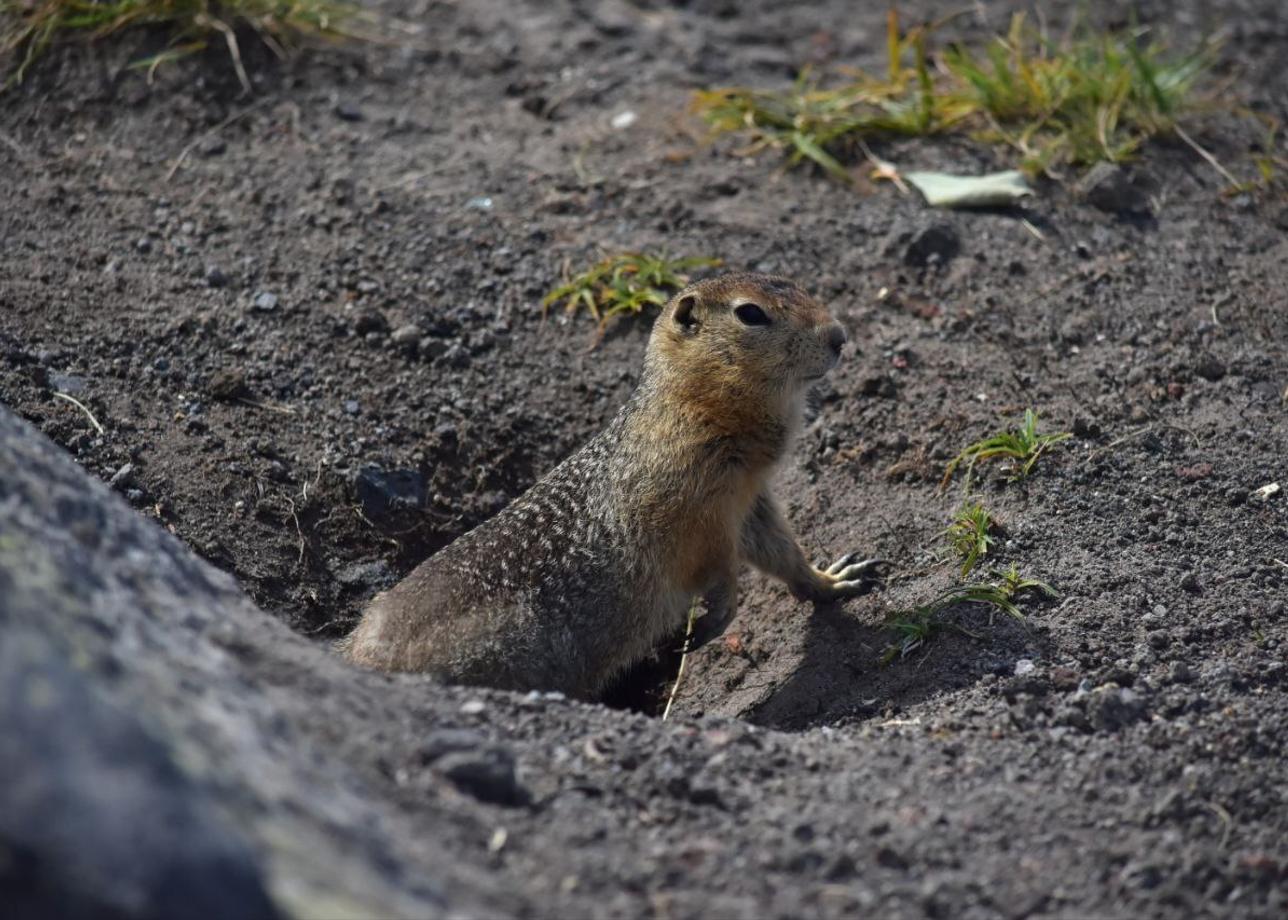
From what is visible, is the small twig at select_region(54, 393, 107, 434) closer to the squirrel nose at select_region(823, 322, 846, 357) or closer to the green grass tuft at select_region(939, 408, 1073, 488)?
the squirrel nose at select_region(823, 322, 846, 357)

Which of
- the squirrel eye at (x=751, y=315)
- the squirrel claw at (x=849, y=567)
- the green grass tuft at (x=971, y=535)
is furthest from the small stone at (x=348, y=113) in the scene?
the green grass tuft at (x=971, y=535)

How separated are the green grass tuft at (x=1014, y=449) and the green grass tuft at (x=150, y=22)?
15.9 feet

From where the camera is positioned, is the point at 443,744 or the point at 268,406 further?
the point at 268,406

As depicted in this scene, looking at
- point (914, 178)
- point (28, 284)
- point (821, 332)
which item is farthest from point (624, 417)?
point (28, 284)

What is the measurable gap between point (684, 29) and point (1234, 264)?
3.99 m

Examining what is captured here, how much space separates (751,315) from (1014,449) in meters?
1.35

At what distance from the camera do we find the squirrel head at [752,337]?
19.0 feet

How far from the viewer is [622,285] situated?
728 centimetres

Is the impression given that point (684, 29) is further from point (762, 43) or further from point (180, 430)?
point (180, 430)

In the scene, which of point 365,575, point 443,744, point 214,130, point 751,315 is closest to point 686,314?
point 751,315

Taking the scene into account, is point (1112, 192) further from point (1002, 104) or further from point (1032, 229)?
point (1002, 104)

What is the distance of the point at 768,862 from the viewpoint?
3627 mm

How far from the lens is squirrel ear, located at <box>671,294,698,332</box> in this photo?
599cm

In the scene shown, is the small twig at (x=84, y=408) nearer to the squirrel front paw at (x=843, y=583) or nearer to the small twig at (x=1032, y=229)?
the squirrel front paw at (x=843, y=583)
